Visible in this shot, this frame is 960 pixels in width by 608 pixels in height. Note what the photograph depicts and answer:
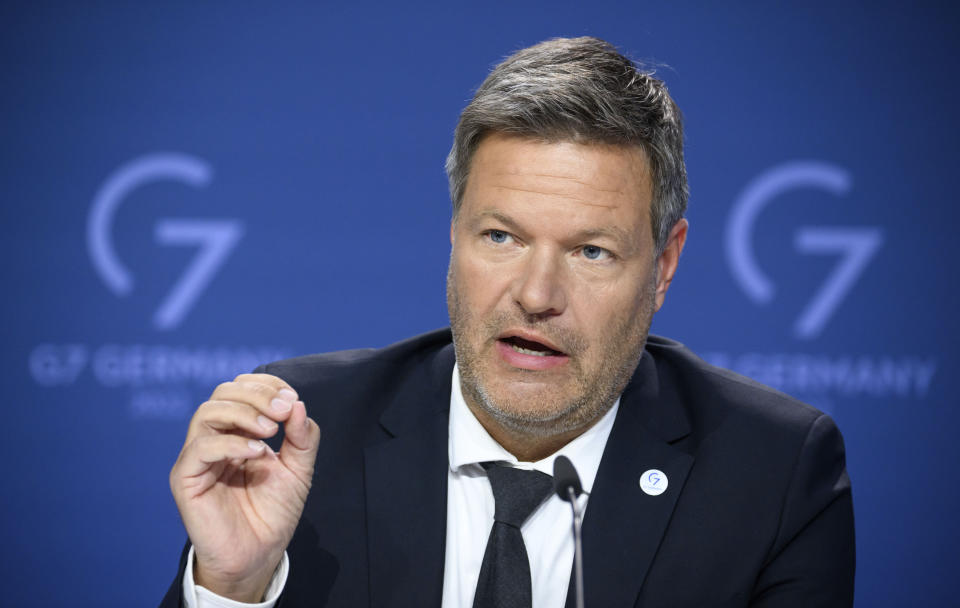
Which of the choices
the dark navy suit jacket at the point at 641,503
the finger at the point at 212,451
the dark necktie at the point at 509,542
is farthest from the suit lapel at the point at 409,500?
the finger at the point at 212,451

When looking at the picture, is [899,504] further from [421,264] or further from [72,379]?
[72,379]

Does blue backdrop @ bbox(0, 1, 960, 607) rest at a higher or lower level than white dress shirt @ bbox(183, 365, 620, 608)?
higher

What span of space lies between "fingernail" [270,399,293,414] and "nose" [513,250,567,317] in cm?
53

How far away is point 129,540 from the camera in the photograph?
10.7ft

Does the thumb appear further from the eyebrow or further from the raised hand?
the eyebrow

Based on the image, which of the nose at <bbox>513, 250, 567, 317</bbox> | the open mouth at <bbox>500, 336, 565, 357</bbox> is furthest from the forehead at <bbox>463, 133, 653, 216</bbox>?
the open mouth at <bbox>500, 336, 565, 357</bbox>

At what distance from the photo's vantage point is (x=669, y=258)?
2.15 meters

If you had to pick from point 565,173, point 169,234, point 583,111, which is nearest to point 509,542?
point 565,173

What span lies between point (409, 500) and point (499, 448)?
239 millimetres

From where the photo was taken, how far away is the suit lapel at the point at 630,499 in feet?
5.90

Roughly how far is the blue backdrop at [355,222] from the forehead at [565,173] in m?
1.43

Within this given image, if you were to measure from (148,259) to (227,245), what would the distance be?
0.29m

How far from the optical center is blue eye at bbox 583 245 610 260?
1.85 metres

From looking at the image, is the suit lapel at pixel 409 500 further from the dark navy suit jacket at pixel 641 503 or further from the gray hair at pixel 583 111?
the gray hair at pixel 583 111
